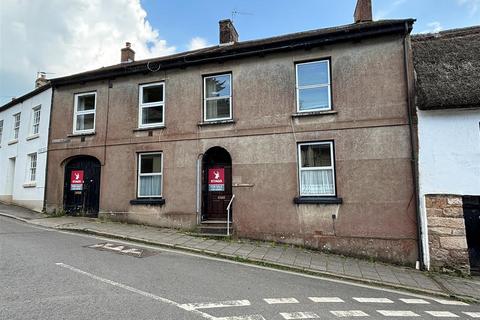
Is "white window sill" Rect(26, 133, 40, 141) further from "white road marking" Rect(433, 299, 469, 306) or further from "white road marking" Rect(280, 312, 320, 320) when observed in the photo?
"white road marking" Rect(433, 299, 469, 306)

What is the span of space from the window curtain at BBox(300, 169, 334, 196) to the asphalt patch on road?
5.13 metres

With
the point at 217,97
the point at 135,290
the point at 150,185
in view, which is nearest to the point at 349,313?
the point at 135,290

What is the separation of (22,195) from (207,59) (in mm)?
12255

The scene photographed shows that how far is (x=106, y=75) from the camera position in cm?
1329

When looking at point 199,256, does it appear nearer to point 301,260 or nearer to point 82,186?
point 301,260

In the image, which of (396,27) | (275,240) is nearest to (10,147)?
(275,240)

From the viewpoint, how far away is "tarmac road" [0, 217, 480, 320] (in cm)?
452

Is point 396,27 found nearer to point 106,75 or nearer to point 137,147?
point 137,147

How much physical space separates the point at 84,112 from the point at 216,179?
23.9 feet

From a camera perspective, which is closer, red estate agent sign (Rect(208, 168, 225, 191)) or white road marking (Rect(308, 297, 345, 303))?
white road marking (Rect(308, 297, 345, 303))

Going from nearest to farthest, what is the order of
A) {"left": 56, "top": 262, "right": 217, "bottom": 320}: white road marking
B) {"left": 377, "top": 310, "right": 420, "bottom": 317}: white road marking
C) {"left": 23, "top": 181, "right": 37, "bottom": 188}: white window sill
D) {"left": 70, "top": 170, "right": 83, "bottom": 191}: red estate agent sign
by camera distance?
{"left": 56, "top": 262, "right": 217, "bottom": 320}: white road marking < {"left": 377, "top": 310, "right": 420, "bottom": 317}: white road marking < {"left": 70, "top": 170, "right": 83, "bottom": 191}: red estate agent sign < {"left": 23, "top": 181, "right": 37, "bottom": 188}: white window sill

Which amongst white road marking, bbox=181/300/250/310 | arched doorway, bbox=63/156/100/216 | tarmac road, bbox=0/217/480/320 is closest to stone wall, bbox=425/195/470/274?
tarmac road, bbox=0/217/480/320

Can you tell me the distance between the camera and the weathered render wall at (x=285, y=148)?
917 centimetres

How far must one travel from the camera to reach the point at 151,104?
1255 centimetres
